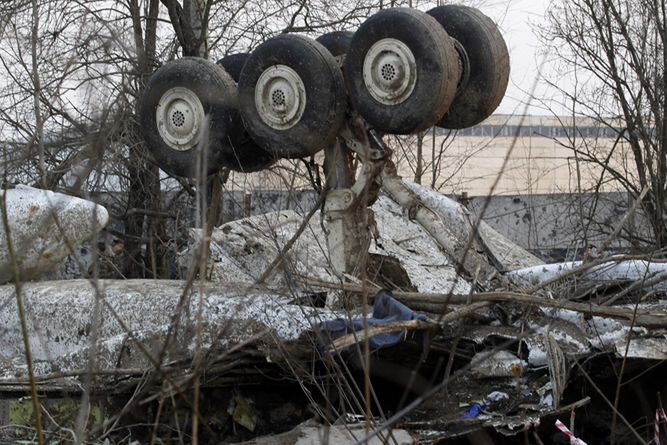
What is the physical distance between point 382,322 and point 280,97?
2.16m

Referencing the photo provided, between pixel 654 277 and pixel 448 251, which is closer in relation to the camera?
pixel 654 277

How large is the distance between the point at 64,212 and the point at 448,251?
102 inches

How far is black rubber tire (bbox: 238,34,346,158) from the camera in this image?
5789mm

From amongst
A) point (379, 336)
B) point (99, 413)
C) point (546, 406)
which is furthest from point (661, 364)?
point (99, 413)

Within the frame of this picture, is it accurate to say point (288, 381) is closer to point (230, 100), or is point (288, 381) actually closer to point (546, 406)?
point (546, 406)

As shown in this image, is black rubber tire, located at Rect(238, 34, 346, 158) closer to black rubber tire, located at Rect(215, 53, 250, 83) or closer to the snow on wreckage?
the snow on wreckage

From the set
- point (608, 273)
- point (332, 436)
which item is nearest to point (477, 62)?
point (608, 273)

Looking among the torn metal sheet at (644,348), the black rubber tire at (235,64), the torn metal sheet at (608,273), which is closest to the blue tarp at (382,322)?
the torn metal sheet at (644,348)

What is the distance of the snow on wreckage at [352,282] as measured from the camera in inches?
172

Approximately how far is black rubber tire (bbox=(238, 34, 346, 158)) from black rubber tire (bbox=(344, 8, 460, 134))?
0.13m

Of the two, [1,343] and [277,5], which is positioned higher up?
[277,5]

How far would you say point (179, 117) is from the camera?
6.32 m

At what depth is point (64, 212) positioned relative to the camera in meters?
6.17

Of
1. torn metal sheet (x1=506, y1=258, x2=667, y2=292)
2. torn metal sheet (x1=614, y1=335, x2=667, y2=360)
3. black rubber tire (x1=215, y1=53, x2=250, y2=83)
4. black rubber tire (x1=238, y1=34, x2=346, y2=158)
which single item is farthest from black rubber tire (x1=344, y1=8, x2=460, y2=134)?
torn metal sheet (x1=614, y1=335, x2=667, y2=360)
